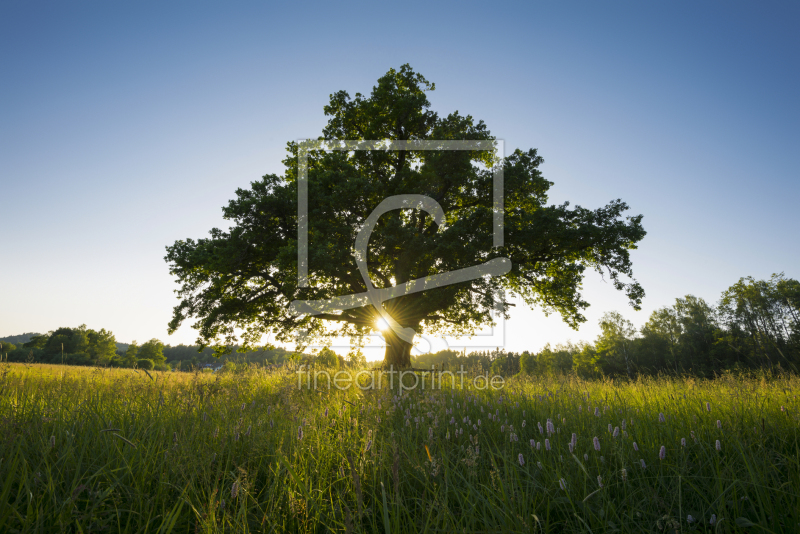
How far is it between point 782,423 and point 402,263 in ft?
41.2

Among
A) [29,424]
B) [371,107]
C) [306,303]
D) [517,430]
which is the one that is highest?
[371,107]

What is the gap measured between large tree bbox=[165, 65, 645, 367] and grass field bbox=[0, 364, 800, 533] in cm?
Answer: 942

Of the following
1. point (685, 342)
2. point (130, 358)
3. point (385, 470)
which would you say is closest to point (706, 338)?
point (685, 342)

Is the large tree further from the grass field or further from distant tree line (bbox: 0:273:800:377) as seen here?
distant tree line (bbox: 0:273:800:377)

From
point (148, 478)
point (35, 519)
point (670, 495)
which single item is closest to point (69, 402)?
point (148, 478)

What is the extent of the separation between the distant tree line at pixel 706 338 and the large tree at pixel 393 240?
30.5 meters

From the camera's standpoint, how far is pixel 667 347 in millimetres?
Answer: 60750

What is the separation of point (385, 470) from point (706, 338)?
74.6m

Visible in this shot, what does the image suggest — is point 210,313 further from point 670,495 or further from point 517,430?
point 670,495

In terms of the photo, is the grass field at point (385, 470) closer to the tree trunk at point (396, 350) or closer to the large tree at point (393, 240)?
the large tree at point (393, 240)

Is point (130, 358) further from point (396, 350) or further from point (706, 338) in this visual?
point (706, 338)

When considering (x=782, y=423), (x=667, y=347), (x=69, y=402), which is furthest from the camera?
(x=667, y=347)

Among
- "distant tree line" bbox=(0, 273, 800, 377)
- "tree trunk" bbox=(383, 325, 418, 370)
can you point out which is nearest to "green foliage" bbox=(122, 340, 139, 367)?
"distant tree line" bbox=(0, 273, 800, 377)

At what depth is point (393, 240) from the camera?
44.2 ft
